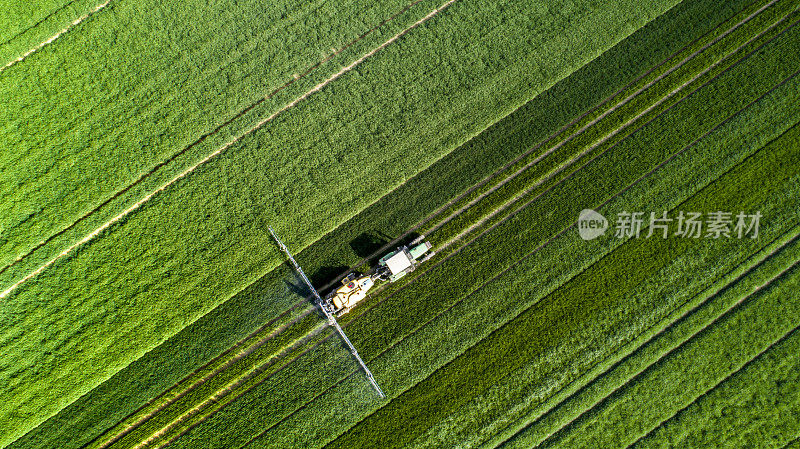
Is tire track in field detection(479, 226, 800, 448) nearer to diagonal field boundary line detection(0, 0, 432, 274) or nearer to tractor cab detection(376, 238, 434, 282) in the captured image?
tractor cab detection(376, 238, 434, 282)

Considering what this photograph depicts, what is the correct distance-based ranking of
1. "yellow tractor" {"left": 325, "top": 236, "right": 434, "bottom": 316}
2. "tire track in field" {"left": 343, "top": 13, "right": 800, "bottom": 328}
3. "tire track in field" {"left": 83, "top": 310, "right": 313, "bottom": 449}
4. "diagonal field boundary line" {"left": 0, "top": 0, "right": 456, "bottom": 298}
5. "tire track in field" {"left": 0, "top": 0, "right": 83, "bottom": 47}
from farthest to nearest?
"tire track in field" {"left": 0, "top": 0, "right": 83, "bottom": 47} < "tire track in field" {"left": 343, "top": 13, "right": 800, "bottom": 328} < "diagonal field boundary line" {"left": 0, "top": 0, "right": 456, "bottom": 298} < "tire track in field" {"left": 83, "top": 310, "right": 313, "bottom": 449} < "yellow tractor" {"left": 325, "top": 236, "right": 434, "bottom": 316}

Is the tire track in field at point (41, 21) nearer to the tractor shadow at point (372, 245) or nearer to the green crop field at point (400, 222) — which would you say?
the green crop field at point (400, 222)

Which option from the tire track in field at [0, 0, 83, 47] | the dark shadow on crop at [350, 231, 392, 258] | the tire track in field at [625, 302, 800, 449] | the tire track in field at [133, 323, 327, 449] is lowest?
the tire track in field at [625, 302, 800, 449]

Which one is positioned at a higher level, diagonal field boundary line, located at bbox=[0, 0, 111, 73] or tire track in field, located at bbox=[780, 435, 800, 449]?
diagonal field boundary line, located at bbox=[0, 0, 111, 73]

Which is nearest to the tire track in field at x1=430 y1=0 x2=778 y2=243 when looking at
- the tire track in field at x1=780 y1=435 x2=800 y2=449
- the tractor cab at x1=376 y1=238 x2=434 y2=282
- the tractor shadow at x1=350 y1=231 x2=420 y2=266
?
the tractor cab at x1=376 y1=238 x2=434 y2=282

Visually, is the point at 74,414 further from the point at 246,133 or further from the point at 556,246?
the point at 556,246

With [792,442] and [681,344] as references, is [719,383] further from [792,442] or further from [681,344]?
[792,442]

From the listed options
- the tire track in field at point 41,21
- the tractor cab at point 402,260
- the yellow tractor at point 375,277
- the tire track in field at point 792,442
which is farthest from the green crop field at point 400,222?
the yellow tractor at point 375,277
